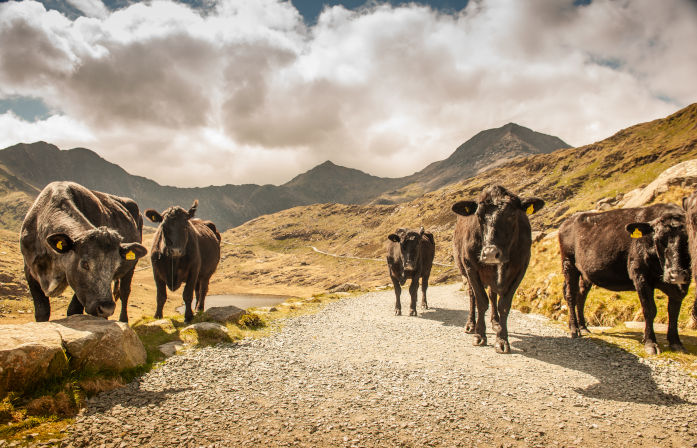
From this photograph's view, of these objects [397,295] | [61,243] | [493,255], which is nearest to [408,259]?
[397,295]

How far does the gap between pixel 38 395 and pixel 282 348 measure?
6.04 m

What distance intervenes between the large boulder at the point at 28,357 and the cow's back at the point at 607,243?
14265 millimetres

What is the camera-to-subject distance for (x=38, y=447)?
465cm

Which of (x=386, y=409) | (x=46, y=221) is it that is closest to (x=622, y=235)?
(x=386, y=409)

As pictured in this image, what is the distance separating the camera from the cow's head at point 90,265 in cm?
790

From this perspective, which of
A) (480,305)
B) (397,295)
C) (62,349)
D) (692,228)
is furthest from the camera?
(397,295)

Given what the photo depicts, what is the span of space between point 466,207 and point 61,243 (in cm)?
1096

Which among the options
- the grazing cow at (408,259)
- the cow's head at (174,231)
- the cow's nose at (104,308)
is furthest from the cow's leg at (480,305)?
the cow's head at (174,231)

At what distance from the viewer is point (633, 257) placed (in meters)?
10.2

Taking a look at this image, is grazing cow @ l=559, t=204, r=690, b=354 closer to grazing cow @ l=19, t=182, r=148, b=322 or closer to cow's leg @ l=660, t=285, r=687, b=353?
cow's leg @ l=660, t=285, r=687, b=353

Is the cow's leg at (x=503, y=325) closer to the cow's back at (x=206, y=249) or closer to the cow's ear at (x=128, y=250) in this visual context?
the cow's ear at (x=128, y=250)

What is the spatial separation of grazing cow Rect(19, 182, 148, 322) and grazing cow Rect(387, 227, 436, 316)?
1264 cm

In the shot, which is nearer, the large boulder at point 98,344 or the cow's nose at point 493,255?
the large boulder at point 98,344

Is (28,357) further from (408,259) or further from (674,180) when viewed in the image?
(674,180)
